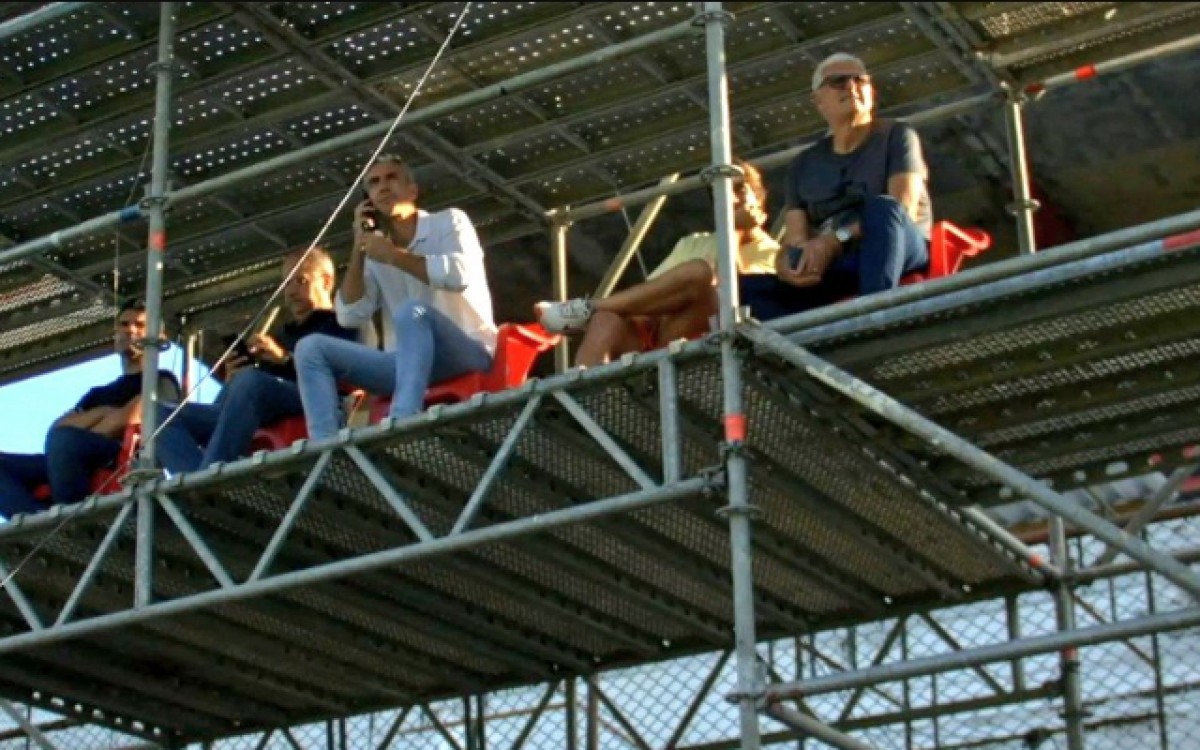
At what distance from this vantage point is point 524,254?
1900cm

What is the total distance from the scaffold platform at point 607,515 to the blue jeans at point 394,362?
9.5 inches

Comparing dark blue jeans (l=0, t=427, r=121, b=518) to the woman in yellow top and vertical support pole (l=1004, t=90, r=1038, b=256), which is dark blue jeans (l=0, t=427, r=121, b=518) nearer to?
the woman in yellow top

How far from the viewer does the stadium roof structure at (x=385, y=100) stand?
12625 millimetres

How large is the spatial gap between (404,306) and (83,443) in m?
2.30

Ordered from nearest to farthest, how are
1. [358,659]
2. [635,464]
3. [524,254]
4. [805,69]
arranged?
1. [635,464]
2. [805,69]
3. [358,659]
4. [524,254]

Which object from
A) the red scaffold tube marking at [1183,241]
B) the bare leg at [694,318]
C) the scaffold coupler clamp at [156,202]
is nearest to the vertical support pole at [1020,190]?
the bare leg at [694,318]

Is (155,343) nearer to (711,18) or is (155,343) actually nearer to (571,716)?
(711,18)

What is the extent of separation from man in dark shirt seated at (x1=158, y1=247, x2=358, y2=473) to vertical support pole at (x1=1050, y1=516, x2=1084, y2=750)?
140 inches

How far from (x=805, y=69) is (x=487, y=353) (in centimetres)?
240

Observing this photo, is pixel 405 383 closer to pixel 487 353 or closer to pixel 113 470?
pixel 487 353

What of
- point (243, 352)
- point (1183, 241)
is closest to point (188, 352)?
point (243, 352)

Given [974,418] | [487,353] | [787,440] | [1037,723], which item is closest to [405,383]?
[487,353]

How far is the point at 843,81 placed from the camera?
455 inches

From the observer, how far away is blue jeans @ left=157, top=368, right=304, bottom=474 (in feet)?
39.9
